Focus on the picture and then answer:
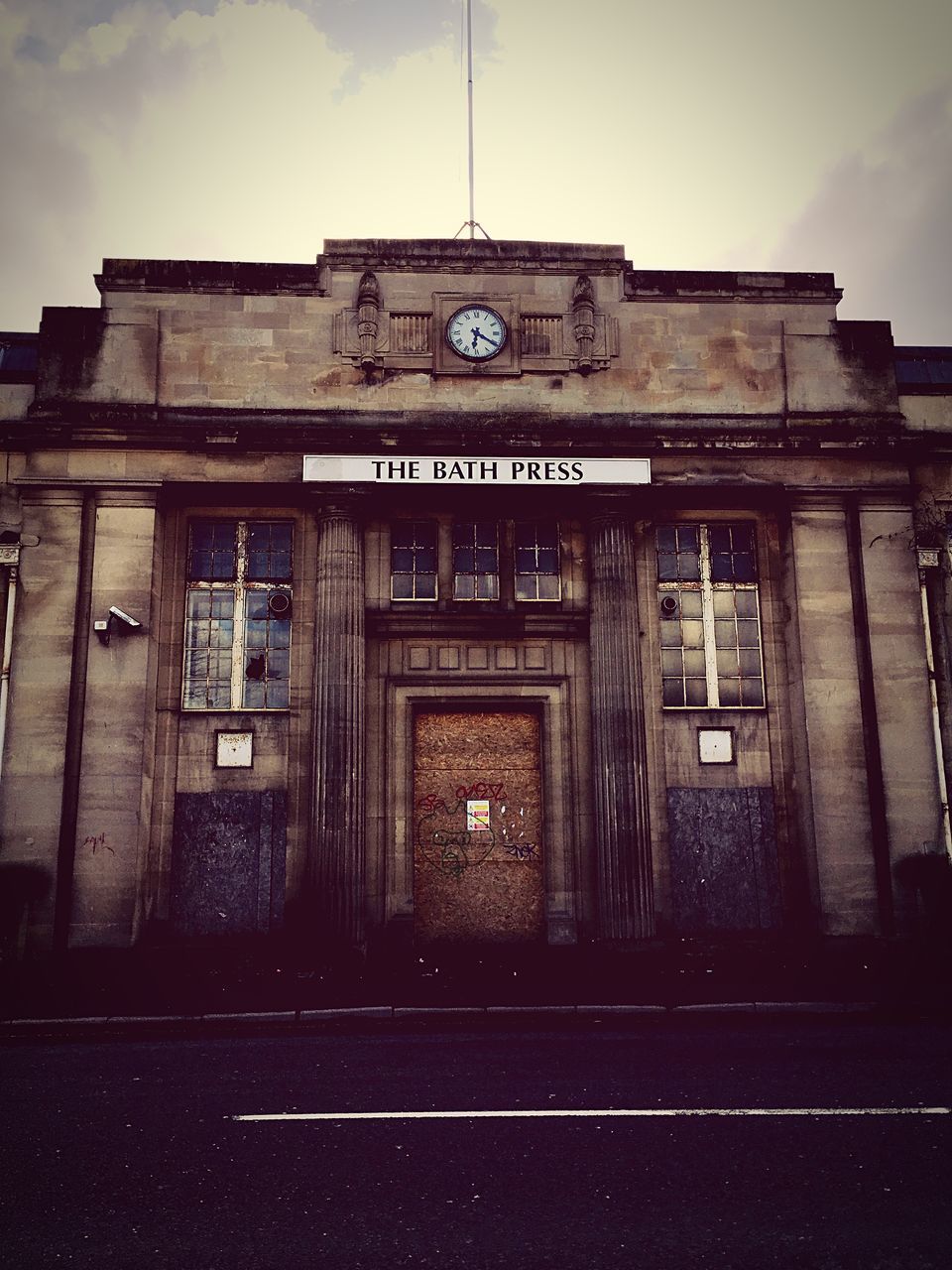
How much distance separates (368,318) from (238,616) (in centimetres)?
504

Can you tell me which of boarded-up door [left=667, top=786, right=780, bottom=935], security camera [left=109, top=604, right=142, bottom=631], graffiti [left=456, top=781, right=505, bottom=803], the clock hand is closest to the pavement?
boarded-up door [left=667, top=786, right=780, bottom=935]

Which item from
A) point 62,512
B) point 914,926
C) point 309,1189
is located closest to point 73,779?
point 62,512

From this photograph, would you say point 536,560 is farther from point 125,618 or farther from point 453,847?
point 125,618

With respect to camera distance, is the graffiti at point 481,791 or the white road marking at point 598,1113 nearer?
the white road marking at point 598,1113

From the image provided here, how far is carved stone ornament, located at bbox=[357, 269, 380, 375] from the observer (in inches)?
610

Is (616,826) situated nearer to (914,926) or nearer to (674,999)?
(674,999)

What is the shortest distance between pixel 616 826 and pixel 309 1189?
994cm

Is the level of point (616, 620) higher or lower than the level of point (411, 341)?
lower

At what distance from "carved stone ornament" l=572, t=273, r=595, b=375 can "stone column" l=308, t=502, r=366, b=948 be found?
14.4ft

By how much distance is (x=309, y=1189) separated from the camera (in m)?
4.86

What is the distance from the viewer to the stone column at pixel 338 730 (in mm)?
13953

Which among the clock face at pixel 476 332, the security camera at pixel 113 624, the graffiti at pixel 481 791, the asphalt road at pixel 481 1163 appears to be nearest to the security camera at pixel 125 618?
the security camera at pixel 113 624

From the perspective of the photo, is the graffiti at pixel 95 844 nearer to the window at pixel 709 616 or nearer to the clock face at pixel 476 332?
the window at pixel 709 616

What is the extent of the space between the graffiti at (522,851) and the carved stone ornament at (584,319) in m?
7.43
